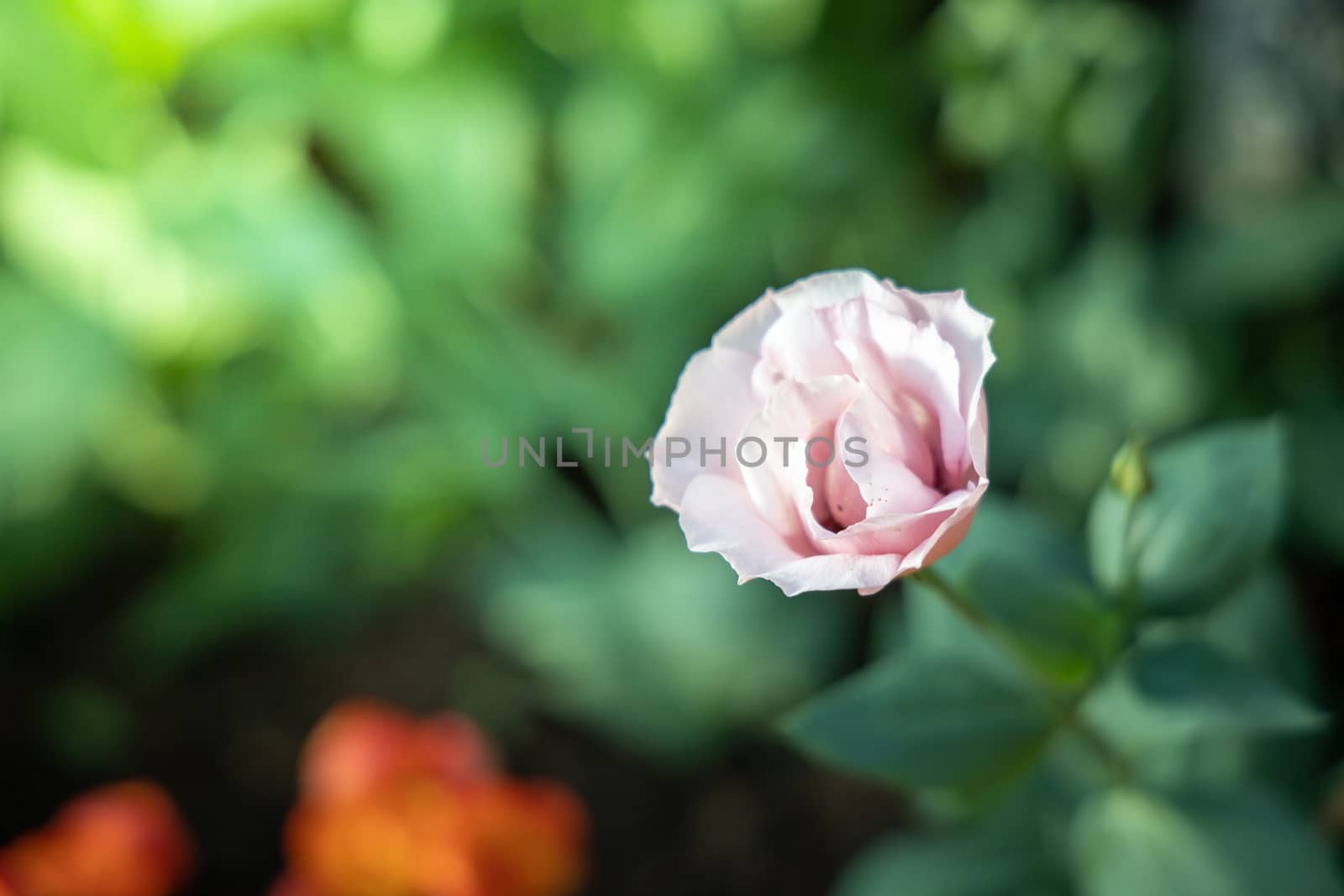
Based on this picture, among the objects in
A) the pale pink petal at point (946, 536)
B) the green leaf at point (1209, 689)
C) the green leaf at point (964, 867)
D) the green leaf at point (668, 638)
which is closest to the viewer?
the pale pink petal at point (946, 536)

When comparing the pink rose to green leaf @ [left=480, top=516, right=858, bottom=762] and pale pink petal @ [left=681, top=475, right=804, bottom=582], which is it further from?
green leaf @ [left=480, top=516, right=858, bottom=762]

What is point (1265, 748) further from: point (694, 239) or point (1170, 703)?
point (694, 239)

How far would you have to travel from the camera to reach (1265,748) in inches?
25.2

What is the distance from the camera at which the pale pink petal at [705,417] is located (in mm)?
362

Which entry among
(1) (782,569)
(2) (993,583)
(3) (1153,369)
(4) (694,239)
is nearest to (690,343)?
(4) (694,239)

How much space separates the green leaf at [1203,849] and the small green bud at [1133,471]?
202mm

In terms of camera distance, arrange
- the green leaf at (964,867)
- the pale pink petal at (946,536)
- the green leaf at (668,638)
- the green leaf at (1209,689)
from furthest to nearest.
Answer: the green leaf at (668,638)
the green leaf at (964,867)
the green leaf at (1209,689)
the pale pink petal at (946,536)

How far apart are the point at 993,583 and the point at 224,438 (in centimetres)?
87

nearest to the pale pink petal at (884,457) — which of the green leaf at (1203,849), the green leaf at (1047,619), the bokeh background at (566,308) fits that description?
the green leaf at (1047,619)

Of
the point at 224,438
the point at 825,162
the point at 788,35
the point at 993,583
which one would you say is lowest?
the point at 224,438

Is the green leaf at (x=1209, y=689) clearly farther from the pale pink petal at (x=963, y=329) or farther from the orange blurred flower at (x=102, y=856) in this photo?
the orange blurred flower at (x=102, y=856)

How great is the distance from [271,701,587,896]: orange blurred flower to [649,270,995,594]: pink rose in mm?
408

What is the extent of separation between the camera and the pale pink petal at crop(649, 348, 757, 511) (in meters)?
0.36

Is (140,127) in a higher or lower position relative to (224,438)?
higher
